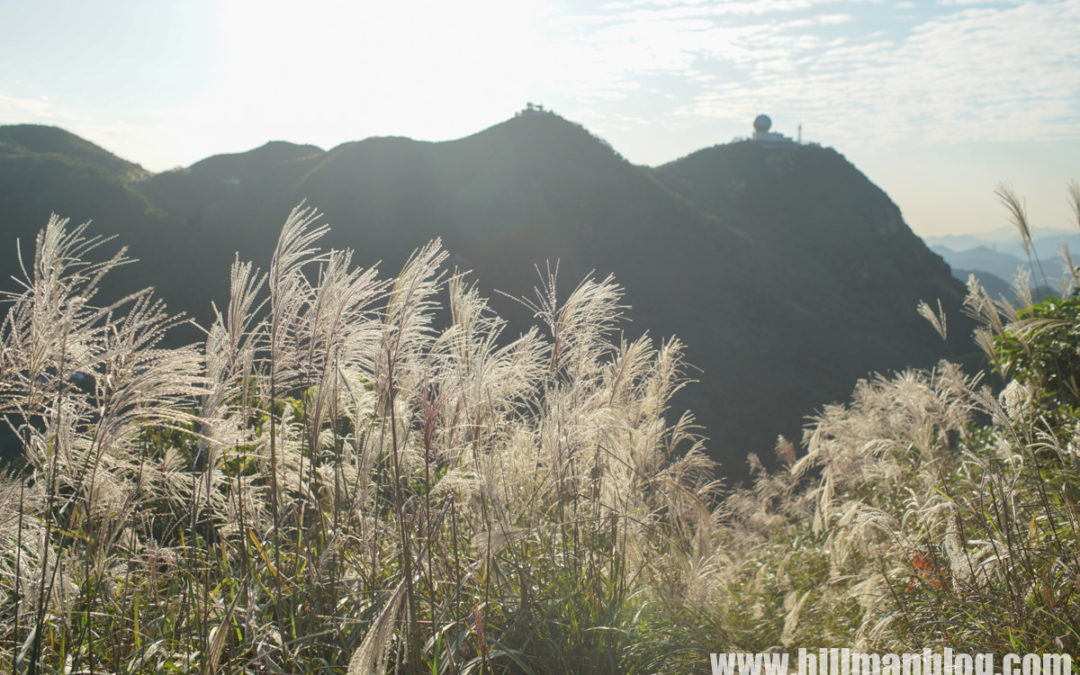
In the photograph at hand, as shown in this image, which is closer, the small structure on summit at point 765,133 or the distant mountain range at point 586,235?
the distant mountain range at point 586,235

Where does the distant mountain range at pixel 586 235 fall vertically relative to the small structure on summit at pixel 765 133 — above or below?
below

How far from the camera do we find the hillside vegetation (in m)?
2.09

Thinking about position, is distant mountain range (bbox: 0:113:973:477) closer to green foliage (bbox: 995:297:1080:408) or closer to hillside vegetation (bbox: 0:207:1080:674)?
green foliage (bbox: 995:297:1080:408)

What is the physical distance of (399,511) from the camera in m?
2.04

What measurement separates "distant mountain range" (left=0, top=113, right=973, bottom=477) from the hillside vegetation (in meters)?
21.8

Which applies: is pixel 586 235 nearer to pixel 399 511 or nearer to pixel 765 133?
pixel 765 133

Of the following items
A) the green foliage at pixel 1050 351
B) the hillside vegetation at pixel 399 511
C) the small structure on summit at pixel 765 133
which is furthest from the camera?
the small structure on summit at pixel 765 133

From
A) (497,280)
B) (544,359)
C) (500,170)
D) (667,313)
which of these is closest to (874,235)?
→ (667,313)

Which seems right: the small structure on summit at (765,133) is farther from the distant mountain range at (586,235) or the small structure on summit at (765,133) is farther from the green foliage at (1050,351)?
the green foliage at (1050,351)

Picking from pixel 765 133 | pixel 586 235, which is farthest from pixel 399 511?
pixel 765 133

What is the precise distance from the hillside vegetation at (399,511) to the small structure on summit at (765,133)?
67672 mm

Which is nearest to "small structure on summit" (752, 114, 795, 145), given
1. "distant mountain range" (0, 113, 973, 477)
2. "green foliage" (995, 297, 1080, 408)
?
"distant mountain range" (0, 113, 973, 477)

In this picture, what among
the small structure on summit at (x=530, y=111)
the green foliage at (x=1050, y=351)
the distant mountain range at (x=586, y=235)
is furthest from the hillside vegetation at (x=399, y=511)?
the small structure on summit at (x=530, y=111)

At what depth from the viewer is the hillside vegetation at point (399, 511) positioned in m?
2.09
